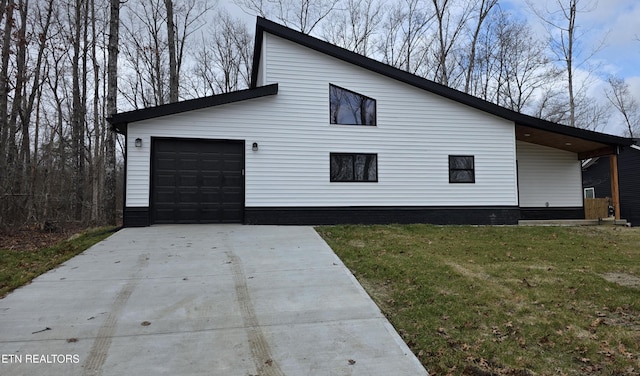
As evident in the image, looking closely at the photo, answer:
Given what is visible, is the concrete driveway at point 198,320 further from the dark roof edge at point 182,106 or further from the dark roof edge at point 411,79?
the dark roof edge at point 411,79

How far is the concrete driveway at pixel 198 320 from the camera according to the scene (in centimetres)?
295

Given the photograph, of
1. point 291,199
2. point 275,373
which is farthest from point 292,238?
point 275,373

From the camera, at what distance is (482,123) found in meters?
11.2

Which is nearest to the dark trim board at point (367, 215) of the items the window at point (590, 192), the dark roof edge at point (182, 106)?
the dark roof edge at point (182, 106)

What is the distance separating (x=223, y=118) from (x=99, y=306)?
21.3ft

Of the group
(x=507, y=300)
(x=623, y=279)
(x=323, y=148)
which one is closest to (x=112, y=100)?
(x=323, y=148)

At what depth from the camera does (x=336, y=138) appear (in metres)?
10.5

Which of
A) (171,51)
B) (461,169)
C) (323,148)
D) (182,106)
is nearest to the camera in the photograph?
(182,106)

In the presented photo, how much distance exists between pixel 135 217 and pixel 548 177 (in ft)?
45.1

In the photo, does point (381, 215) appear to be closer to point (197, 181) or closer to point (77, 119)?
point (197, 181)

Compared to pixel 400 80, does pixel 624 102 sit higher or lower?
higher

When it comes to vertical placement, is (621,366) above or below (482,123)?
below

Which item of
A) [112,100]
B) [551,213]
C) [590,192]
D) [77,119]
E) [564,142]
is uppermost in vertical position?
[77,119]

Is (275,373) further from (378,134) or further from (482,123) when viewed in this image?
(482,123)
